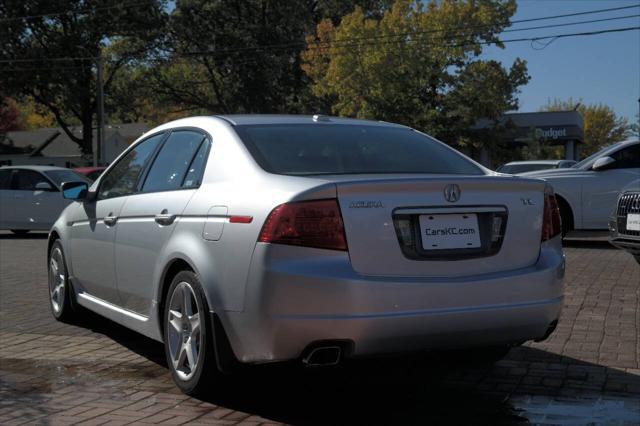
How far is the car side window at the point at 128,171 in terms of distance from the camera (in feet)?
19.3

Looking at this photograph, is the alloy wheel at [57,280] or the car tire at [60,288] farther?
the alloy wheel at [57,280]

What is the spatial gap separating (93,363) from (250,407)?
1.63 m

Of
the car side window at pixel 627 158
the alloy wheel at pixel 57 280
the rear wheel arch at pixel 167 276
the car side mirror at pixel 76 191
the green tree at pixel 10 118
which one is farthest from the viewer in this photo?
the green tree at pixel 10 118

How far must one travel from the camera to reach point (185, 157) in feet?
17.4

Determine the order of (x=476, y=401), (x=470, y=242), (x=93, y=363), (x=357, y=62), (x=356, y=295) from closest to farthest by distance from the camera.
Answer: (x=356, y=295)
(x=470, y=242)
(x=476, y=401)
(x=93, y=363)
(x=357, y=62)

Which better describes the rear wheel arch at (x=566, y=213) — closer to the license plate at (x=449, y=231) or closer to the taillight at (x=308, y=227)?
the license plate at (x=449, y=231)

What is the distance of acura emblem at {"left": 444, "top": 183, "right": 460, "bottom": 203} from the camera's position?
4.30m

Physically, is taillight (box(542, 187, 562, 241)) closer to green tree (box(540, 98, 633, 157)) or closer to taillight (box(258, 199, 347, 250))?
taillight (box(258, 199, 347, 250))

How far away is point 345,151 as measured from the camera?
4.99 meters

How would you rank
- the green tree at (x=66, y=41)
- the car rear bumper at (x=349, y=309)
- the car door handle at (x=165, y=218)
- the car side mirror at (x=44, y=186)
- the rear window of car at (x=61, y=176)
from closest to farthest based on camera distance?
the car rear bumper at (x=349, y=309) < the car door handle at (x=165, y=218) < the car side mirror at (x=44, y=186) < the rear window of car at (x=61, y=176) < the green tree at (x=66, y=41)

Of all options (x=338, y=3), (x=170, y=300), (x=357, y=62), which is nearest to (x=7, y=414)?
(x=170, y=300)

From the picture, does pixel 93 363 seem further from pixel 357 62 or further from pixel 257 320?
pixel 357 62

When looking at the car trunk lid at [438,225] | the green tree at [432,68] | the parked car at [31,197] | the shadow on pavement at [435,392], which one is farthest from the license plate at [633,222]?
the green tree at [432,68]

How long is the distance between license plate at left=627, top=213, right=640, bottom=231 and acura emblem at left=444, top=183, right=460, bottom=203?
14.5 ft
